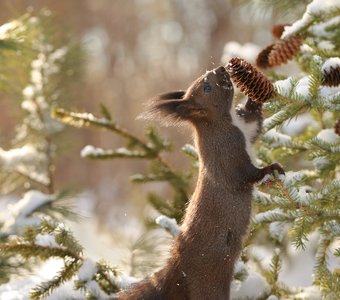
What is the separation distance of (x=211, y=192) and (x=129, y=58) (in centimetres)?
985

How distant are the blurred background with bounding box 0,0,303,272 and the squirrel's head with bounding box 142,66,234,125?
712 cm

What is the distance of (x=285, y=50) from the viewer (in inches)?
94.7

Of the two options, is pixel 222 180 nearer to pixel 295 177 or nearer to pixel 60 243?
pixel 295 177

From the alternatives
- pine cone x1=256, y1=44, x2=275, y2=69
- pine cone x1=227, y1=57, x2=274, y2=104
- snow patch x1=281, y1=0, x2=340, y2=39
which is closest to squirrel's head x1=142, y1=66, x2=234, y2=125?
pine cone x1=256, y1=44, x2=275, y2=69

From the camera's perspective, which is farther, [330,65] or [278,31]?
[278,31]

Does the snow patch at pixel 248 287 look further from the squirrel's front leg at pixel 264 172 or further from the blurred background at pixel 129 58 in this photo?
the blurred background at pixel 129 58

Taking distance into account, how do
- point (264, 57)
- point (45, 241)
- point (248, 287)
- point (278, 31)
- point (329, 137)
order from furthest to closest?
point (278, 31), point (264, 57), point (248, 287), point (329, 137), point (45, 241)

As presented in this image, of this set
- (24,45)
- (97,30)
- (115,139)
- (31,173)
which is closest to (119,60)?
(97,30)

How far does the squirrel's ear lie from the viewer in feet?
7.62

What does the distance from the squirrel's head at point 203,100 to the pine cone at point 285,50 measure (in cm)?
19

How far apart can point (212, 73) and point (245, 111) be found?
0.70 feet

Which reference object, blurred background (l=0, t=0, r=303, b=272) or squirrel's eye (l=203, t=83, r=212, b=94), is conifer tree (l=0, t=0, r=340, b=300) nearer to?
squirrel's eye (l=203, t=83, r=212, b=94)

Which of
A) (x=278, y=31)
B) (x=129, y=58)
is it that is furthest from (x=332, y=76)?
(x=129, y=58)

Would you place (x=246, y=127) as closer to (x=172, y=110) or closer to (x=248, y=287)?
(x=172, y=110)
